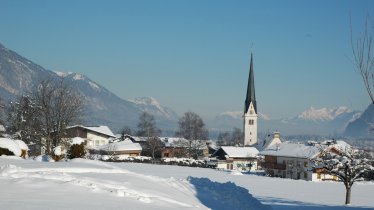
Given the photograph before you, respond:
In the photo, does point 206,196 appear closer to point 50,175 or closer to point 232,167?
point 50,175

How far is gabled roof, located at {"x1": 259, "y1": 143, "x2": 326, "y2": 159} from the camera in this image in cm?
6672

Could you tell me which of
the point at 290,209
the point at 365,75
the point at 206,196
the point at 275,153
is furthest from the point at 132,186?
the point at 275,153

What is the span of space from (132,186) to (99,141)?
69.6 m

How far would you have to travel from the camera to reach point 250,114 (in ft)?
441

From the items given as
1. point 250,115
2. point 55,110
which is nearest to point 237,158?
point 250,115

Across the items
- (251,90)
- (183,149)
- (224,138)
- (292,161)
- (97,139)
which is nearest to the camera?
(292,161)

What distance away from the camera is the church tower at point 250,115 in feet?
430

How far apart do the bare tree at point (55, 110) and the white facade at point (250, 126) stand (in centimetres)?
9936

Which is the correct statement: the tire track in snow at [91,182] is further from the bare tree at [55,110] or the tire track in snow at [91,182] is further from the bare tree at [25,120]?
the bare tree at [25,120]

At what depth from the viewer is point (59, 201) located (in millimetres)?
9180

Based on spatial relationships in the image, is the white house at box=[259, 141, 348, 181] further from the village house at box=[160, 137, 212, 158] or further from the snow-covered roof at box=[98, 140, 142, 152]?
the snow-covered roof at box=[98, 140, 142, 152]

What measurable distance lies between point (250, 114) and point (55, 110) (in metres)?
101

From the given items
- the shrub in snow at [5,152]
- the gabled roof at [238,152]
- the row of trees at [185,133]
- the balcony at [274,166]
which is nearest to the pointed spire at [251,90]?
the row of trees at [185,133]

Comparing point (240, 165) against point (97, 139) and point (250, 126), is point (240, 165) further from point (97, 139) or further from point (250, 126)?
point (250, 126)
